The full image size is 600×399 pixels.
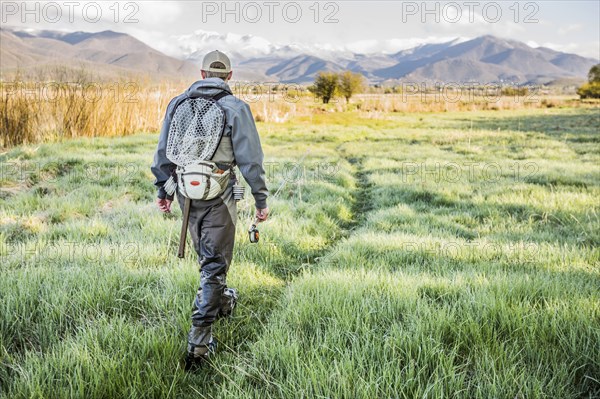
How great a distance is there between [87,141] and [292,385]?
11436 mm

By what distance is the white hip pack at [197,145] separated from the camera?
8.25 feet

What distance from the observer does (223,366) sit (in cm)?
237

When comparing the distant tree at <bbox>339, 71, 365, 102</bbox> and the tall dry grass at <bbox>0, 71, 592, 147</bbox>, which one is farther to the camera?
the distant tree at <bbox>339, 71, 365, 102</bbox>

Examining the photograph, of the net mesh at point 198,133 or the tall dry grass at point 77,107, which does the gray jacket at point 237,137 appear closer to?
the net mesh at point 198,133

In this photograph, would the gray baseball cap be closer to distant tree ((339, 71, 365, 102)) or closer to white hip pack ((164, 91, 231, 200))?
white hip pack ((164, 91, 231, 200))

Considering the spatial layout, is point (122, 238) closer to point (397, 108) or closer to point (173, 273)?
point (173, 273)

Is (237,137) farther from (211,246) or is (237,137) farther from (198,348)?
(198,348)

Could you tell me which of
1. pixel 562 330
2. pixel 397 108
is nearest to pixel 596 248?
pixel 562 330

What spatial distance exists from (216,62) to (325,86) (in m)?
39.1

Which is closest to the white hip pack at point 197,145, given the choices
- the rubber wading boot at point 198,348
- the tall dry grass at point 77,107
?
the rubber wading boot at point 198,348

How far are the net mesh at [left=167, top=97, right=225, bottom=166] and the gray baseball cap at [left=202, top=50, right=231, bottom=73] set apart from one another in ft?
0.82

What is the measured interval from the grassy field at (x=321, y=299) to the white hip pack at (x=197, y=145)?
976 millimetres

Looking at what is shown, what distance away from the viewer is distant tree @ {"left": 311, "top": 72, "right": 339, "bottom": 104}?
4022 cm

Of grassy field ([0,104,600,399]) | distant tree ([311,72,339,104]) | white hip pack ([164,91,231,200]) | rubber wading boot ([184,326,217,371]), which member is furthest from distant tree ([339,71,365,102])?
rubber wading boot ([184,326,217,371])
